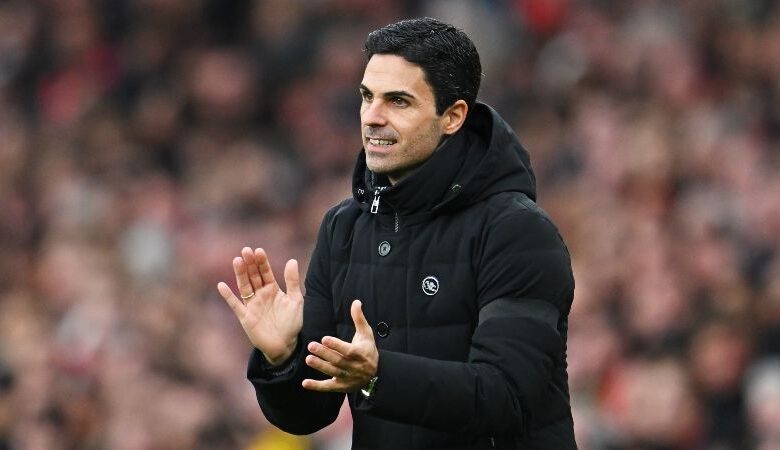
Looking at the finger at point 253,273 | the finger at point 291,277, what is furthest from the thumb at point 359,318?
the finger at point 253,273

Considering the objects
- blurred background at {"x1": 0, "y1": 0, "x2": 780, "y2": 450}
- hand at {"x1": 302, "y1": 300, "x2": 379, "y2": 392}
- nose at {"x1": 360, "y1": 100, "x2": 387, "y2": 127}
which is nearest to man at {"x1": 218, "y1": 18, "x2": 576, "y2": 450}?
nose at {"x1": 360, "y1": 100, "x2": 387, "y2": 127}

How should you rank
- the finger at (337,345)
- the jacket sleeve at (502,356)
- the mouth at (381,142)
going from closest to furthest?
1. the finger at (337,345)
2. the jacket sleeve at (502,356)
3. the mouth at (381,142)

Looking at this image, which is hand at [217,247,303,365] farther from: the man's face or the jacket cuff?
the man's face

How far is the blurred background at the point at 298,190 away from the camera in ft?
24.0

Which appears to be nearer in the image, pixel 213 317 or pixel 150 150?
pixel 213 317

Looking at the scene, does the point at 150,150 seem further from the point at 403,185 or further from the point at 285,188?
the point at 403,185

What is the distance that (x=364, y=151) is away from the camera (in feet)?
13.1

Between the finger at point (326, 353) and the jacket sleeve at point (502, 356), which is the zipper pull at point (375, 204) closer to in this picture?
the jacket sleeve at point (502, 356)

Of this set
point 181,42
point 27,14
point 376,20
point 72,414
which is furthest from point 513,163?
point 27,14

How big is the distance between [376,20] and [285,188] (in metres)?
1.44

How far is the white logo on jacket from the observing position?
12.7 ft

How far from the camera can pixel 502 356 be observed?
3.70m

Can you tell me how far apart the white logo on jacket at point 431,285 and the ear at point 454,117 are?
0.34m


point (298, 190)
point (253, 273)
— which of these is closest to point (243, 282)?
point (253, 273)
